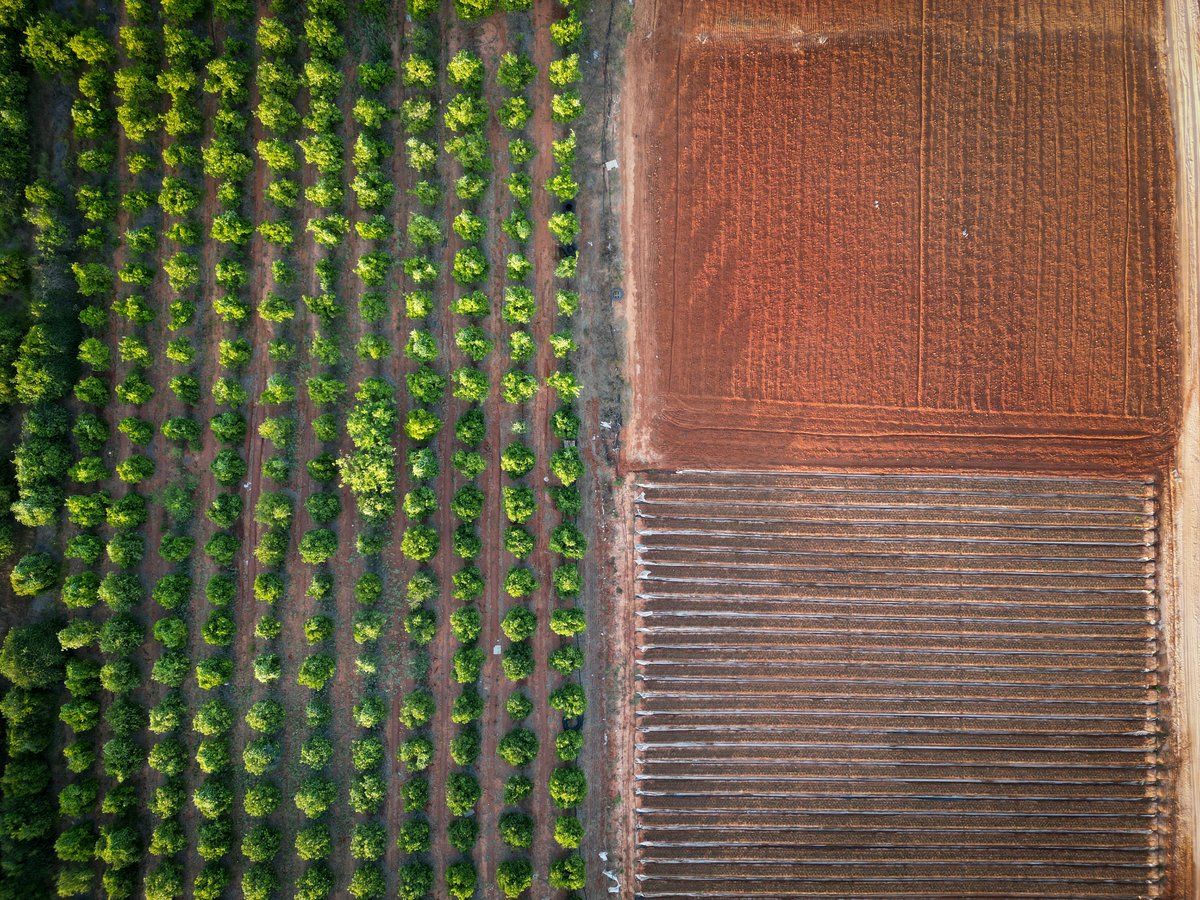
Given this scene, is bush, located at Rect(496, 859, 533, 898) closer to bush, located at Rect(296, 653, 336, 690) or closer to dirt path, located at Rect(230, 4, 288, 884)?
dirt path, located at Rect(230, 4, 288, 884)

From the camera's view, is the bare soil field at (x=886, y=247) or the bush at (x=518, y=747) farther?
the bare soil field at (x=886, y=247)

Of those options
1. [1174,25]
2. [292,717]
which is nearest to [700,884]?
[292,717]

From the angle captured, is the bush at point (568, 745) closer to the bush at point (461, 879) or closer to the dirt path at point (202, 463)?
the bush at point (461, 879)

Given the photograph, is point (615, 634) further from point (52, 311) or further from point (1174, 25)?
point (1174, 25)

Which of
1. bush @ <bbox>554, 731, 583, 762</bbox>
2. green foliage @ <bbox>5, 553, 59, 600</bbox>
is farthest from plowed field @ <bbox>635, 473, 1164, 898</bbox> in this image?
green foliage @ <bbox>5, 553, 59, 600</bbox>

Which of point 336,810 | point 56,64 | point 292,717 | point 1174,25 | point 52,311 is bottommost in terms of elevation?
point 336,810

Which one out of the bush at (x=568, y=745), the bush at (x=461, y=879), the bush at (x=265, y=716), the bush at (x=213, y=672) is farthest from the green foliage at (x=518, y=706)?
the bush at (x=213, y=672)

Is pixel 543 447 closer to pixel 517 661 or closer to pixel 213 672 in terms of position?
pixel 517 661
